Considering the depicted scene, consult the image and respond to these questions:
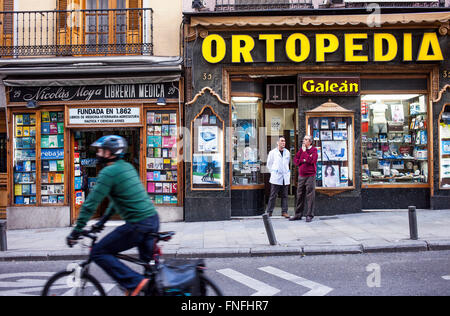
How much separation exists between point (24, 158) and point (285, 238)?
24.4 ft

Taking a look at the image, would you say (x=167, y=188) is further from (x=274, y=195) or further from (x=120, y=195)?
(x=120, y=195)

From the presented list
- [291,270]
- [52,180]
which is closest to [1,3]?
[52,180]

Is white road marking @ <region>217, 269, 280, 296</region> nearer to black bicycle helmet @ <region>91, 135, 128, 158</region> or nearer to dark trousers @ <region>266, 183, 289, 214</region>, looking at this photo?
black bicycle helmet @ <region>91, 135, 128, 158</region>

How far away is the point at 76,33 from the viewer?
10930 millimetres

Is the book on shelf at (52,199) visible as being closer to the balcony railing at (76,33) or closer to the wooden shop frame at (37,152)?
the wooden shop frame at (37,152)

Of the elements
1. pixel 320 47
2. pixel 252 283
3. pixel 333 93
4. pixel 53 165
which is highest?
pixel 320 47

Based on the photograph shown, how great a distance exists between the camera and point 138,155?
1123cm

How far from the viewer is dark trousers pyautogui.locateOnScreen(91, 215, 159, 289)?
384 cm

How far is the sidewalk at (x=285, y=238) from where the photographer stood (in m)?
7.17

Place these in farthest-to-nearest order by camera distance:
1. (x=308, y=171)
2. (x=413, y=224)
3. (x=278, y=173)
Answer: (x=278, y=173) < (x=308, y=171) < (x=413, y=224)

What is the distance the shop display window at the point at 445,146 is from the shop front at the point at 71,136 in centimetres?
689

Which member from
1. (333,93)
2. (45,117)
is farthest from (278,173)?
(45,117)

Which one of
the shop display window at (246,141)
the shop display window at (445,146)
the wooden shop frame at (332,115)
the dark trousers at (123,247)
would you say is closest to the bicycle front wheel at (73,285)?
the dark trousers at (123,247)
